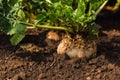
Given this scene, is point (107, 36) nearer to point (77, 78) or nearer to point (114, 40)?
point (114, 40)

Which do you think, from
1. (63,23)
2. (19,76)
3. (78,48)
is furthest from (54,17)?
(19,76)

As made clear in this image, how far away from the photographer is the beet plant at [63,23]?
191cm

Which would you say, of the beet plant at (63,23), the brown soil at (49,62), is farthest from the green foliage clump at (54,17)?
the brown soil at (49,62)

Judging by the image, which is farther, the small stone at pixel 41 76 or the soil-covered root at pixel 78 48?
the soil-covered root at pixel 78 48

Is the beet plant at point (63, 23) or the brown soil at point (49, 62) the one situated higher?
the beet plant at point (63, 23)

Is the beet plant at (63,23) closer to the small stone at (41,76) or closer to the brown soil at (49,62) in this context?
the brown soil at (49,62)

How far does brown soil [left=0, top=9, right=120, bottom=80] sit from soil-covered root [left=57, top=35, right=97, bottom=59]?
3 cm

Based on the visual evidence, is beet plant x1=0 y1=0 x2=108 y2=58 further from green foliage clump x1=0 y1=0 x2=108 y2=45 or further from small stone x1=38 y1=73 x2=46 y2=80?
small stone x1=38 y1=73 x2=46 y2=80

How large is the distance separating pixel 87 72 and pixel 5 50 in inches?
20.4

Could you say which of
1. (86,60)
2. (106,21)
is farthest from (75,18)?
(106,21)

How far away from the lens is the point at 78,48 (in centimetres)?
203

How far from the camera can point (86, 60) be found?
2.01 metres

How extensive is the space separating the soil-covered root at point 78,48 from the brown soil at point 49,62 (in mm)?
34

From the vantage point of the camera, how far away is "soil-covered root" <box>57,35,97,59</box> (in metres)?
2.02
